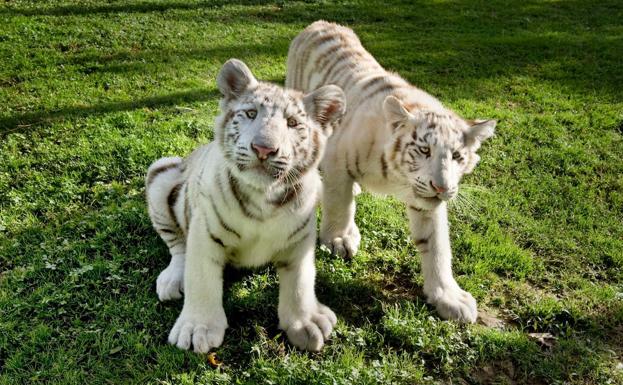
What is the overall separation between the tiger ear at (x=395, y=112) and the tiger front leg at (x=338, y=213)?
1.82 feet

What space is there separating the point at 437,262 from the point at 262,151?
5.01ft

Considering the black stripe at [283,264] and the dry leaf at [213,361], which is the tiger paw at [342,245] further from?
the dry leaf at [213,361]

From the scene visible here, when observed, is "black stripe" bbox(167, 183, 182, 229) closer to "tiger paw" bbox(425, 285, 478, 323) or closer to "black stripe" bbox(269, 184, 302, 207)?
"black stripe" bbox(269, 184, 302, 207)

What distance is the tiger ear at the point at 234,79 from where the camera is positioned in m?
2.80

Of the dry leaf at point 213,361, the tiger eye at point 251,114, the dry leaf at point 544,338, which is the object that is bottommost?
the dry leaf at point 544,338

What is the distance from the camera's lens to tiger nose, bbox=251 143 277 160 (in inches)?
99.4

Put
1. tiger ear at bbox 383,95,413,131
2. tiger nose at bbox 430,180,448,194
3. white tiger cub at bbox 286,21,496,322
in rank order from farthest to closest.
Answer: tiger ear at bbox 383,95,413,131
white tiger cub at bbox 286,21,496,322
tiger nose at bbox 430,180,448,194

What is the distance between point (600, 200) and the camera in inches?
193

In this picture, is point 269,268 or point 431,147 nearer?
point 431,147

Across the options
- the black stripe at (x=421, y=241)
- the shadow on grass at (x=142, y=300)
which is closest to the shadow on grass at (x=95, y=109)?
the shadow on grass at (x=142, y=300)

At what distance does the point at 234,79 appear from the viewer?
2.85 metres

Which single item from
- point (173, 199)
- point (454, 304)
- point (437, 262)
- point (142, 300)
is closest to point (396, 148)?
point (437, 262)

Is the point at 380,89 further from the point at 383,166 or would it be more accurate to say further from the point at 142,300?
the point at 142,300

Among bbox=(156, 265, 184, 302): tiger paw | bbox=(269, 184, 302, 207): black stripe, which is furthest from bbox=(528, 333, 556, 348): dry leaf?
bbox=(156, 265, 184, 302): tiger paw
